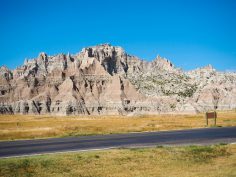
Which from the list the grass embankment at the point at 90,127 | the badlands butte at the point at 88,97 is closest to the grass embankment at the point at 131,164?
the grass embankment at the point at 90,127

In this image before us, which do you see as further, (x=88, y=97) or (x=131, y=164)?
(x=88, y=97)

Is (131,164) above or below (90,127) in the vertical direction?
below

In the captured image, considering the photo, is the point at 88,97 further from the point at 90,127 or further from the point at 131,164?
the point at 131,164

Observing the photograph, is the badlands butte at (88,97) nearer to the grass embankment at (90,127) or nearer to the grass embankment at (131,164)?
the grass embankment at (90,127)

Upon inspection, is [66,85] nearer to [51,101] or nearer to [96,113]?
[51,101]

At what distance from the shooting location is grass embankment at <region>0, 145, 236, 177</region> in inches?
560

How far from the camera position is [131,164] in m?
15.9

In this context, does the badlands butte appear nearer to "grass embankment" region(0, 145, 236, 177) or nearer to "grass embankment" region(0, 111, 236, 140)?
"grass embankment" region(0, 111, 236, 140)

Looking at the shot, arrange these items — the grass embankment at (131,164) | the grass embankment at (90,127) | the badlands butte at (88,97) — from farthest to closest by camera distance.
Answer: the badlands butte at (88,97), the grass embankment at (90,127), the grass embankment at (131,164)

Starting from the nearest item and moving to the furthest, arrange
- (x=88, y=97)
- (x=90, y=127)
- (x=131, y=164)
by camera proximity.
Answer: (x=131, y=164), (x=90, y=127), (x=88, y=97)

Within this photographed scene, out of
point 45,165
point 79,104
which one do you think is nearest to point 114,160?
point 45,165

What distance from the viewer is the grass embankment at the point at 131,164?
14234 mm

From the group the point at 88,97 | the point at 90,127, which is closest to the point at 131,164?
the point at 90,127

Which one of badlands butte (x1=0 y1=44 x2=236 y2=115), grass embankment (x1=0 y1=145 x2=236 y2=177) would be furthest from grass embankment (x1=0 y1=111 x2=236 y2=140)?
badlands butte (x1=0 y1=44 x2=236 y2=115)
